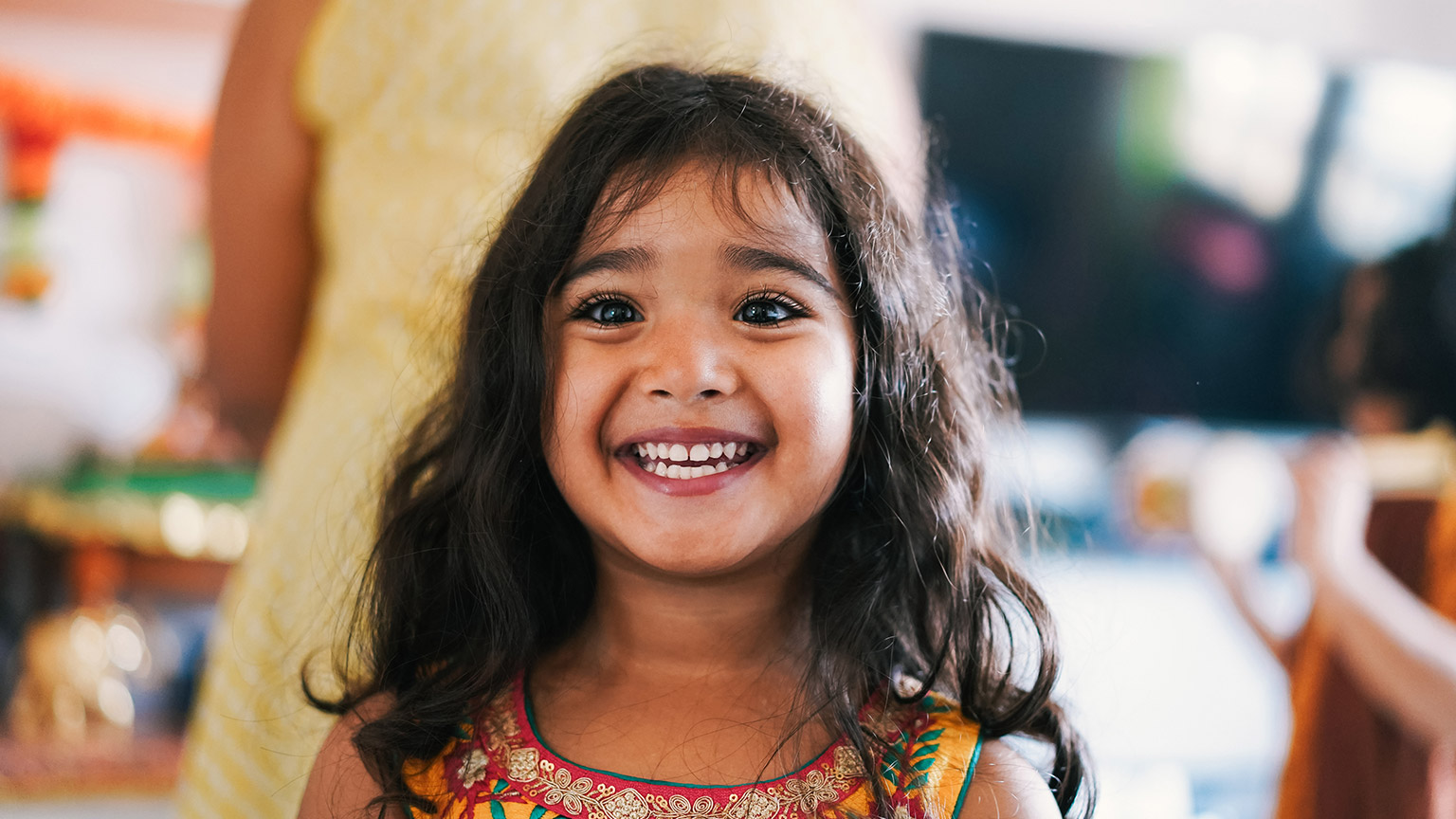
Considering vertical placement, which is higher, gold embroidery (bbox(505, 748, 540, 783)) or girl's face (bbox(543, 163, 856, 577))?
girl's face (bbox(543, 163, 856, 577))

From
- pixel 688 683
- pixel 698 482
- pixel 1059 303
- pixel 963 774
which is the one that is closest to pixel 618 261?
pixel 698 482

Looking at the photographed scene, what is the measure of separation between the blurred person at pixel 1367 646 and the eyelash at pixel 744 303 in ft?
2.99

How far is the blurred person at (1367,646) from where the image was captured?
4.05ft

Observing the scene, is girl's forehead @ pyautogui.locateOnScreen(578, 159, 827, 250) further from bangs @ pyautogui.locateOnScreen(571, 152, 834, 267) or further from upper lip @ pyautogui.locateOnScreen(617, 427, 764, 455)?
upper lip @ pyautogui.locateOnScreen(617, 427, 764, 455)

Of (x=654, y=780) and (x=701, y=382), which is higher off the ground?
(x=701, y=382)

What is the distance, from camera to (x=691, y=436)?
668 mm

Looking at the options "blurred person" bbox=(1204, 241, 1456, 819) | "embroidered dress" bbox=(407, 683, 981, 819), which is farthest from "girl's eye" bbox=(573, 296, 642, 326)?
"blurred person" bbox=(1204, 241, 1456, 819)

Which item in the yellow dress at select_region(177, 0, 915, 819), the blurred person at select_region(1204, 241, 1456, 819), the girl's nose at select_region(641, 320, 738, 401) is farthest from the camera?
the blurred person at select_region(1204, 241, 1456, 819)

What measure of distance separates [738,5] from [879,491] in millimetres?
422

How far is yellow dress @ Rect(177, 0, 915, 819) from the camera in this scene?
0.85 metres

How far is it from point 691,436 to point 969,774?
267 millimetres

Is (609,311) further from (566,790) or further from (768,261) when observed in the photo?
(566,790)

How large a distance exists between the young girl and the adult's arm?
0.87 feet

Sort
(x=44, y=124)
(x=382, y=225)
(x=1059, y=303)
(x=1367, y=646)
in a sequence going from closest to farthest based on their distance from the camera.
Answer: (x=382, y=225) < (x=1367, y=646) < (x=44, y=124) < (x=1059, y=303)
